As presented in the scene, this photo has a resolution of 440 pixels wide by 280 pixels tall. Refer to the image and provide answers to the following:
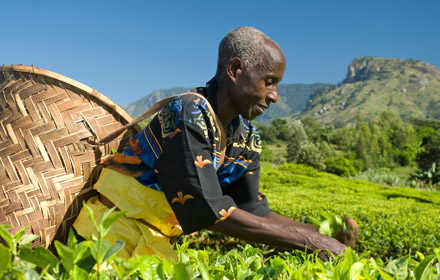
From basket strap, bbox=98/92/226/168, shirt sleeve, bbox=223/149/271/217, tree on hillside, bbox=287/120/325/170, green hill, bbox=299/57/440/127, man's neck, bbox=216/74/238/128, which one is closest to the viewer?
basket strap, bbox=98/92/226/168

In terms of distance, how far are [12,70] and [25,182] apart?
24.4 inches

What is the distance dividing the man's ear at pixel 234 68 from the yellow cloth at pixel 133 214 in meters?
0.71

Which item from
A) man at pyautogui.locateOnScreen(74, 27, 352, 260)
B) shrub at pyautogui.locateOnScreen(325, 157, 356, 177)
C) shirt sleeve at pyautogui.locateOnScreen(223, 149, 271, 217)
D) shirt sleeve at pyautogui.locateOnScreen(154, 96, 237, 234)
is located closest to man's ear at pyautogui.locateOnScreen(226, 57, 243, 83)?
man at pyautogui.locateOnScreen(74, 27, 352, 260)

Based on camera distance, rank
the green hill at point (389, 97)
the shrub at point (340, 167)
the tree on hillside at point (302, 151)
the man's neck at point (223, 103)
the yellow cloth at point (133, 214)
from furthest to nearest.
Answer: the green hill at point (389, 97) < the tree on hillside at point (302, 151) < the shrub at point (340, 167) < the man's neck at point (223, 103) < the yellow cloth at point (133, 214)

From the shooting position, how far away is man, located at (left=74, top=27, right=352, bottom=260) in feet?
5.76

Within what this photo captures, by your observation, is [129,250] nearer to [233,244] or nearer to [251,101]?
[251,101]

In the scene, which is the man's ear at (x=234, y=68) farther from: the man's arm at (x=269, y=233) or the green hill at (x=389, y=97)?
the green hill at (x=389, y=97)

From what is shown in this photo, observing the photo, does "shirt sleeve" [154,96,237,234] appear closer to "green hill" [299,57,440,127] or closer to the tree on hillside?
the tree on hillside

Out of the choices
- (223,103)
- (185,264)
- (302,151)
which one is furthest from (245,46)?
(302,151)

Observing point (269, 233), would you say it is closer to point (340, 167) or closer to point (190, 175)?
point (190, 175)

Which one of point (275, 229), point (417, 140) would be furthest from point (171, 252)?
point (417, 140)

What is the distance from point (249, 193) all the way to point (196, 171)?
0.80 metres

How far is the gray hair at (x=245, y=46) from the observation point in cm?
201

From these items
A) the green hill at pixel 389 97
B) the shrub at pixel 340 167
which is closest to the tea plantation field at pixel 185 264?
the shrub at pixel 340 167
